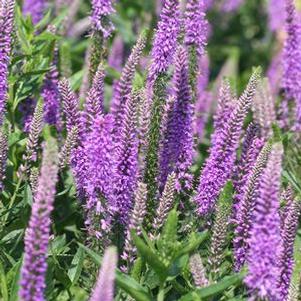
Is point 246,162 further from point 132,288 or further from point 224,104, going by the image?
point 132,288

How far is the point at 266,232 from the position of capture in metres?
3.26

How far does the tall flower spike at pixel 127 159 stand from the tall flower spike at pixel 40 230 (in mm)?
939

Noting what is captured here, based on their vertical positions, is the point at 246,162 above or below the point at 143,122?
below

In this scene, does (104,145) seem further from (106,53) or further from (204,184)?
(106,53)

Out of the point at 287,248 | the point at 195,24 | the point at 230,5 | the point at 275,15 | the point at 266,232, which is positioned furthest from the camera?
the point at 275,15

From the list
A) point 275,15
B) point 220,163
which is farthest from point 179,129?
point 275,15

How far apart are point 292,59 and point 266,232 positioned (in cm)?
265

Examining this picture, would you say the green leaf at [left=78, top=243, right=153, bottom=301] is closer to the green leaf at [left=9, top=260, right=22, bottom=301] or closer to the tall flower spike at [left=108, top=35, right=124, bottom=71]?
the green leaf at [left=9, top=260, right=22, bottom=301]

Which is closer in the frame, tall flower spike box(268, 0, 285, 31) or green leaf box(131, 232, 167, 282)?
green leaf box(131, 232, 167, 282)

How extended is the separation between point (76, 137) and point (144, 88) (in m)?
0.48

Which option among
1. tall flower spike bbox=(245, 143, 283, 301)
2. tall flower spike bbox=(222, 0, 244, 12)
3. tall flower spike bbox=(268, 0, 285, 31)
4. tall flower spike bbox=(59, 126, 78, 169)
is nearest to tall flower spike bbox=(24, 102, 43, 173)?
tall flower spike bbox=(59, 126, 78, 169)

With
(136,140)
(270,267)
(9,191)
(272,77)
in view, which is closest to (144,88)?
(136,140)

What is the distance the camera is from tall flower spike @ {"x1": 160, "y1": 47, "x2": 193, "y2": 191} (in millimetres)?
4398

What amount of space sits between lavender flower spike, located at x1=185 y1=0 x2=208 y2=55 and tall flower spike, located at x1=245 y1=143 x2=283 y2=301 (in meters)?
1.56
